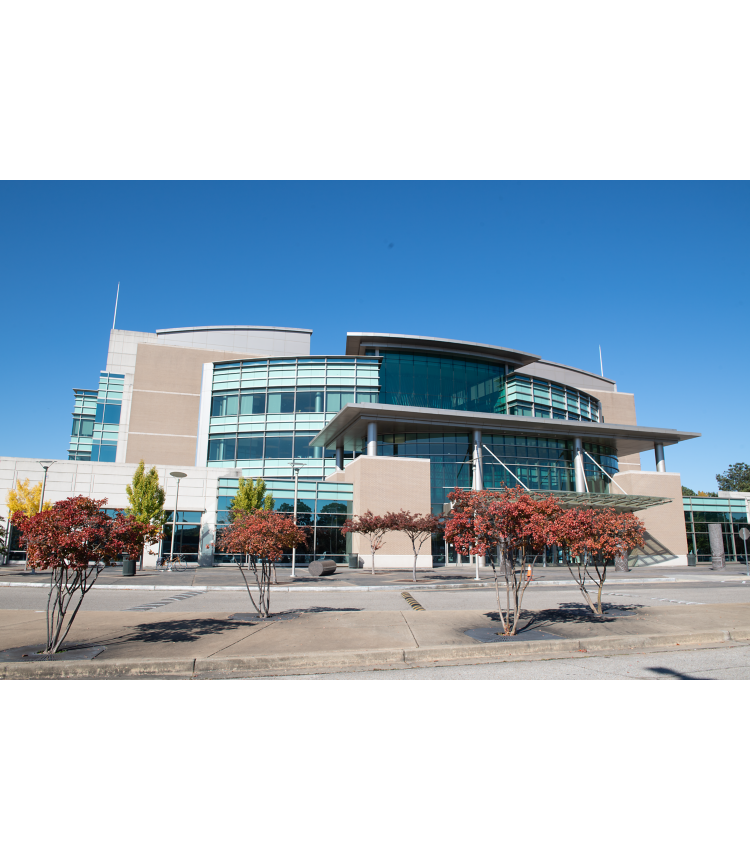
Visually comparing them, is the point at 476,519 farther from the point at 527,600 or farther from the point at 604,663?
the point at 527,600

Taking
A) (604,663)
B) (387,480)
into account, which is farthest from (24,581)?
(604,663)

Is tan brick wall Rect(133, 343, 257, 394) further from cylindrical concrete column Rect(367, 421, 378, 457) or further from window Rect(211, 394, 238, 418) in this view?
cylindrical concrete column Rect(367, 421, 378, 457)

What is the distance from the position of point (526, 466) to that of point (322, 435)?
16452 millimetres

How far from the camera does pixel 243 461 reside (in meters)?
44.7

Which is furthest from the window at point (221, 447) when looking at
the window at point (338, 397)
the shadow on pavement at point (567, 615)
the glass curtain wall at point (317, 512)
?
the shadow on pavement at point (567, 615)

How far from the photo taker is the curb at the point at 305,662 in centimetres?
760

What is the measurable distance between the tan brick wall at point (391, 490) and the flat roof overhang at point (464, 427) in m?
3.33

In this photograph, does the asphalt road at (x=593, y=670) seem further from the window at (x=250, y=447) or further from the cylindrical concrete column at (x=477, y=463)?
the window at (x=250, y=447)

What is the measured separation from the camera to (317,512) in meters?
36.8

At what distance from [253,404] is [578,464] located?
27.8m

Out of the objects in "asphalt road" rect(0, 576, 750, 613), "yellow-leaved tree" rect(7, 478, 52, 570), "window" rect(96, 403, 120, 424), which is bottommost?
"asphalt road" rect(0, 576, 750, 613)

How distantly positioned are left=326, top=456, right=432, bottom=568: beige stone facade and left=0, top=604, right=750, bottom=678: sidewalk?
21.0 metres

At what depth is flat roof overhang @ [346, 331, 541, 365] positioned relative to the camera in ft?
154

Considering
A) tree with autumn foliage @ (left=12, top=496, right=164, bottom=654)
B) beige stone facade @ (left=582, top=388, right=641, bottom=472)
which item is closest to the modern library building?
beige stone facade @ (left=582, top=388, right=641, bottom=472)
